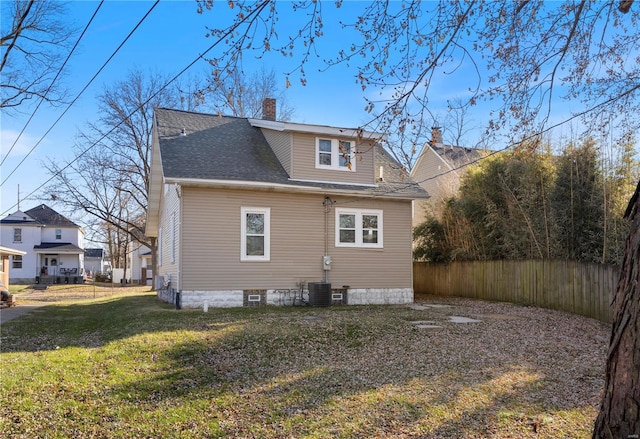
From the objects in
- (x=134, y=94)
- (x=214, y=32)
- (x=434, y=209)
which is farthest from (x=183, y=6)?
(x=134, y=94)

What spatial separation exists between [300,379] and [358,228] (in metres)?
8.97

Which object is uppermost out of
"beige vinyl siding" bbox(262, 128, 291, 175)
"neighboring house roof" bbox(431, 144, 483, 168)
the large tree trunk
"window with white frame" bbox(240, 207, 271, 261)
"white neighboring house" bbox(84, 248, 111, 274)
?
"neighboring house roof" bbox(431, 144, 483, 168)

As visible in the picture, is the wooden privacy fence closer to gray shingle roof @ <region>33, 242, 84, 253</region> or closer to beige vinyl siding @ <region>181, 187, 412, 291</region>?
beige vinyl siding @ <region>181, 187, 412, 291</region>

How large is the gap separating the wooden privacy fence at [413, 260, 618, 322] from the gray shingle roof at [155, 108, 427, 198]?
3822 millimetres

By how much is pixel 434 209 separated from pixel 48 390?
1656cm

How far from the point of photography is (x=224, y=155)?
49.0 ft

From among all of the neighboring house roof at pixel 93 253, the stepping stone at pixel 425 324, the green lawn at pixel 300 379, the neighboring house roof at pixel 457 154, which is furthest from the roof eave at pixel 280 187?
the neighboring house roof at pixel 93 253

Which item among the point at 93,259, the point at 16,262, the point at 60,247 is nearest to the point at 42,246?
the point at 60,247

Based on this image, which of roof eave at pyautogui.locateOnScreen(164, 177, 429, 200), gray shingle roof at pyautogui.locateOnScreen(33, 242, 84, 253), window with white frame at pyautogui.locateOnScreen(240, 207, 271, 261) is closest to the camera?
roof eave at pyautogui.locateOnScreen(164, 177, 429, 200)

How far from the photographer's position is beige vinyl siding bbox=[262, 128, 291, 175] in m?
15.0

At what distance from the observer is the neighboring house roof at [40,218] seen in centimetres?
4052

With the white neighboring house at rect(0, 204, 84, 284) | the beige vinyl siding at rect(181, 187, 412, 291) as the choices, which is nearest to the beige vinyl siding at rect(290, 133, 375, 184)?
the beige vinyl siding at rect(181, 187, 412, 291)

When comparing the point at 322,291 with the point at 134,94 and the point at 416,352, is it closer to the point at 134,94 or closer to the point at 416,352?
the point at 416,352

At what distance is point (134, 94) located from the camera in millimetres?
28859
